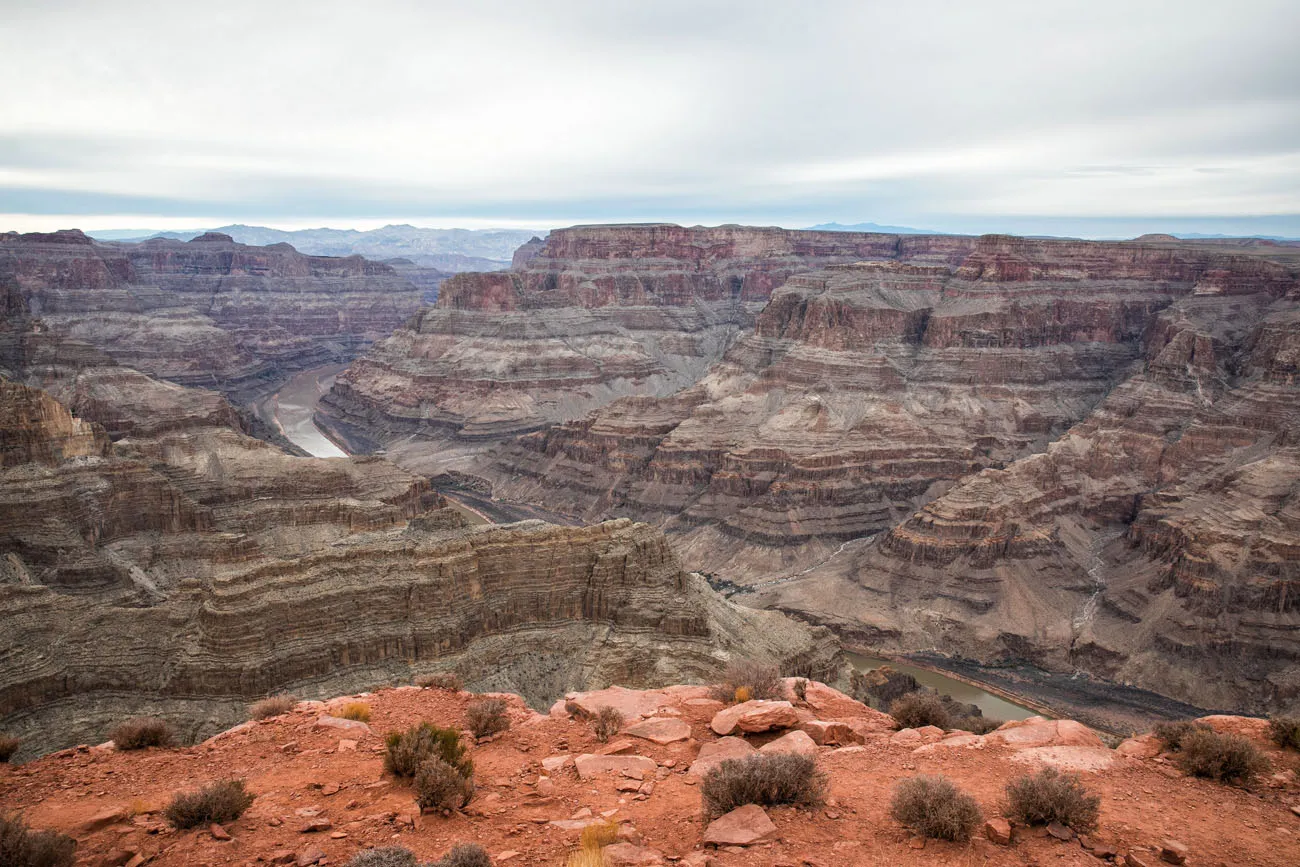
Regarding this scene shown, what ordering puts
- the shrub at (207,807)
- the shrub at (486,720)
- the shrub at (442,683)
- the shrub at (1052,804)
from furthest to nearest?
the shrub at (442,683), the shrub at (486,720), the shrub at (207,807), the shrub at (1052,804)

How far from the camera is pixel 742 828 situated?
12297 mm

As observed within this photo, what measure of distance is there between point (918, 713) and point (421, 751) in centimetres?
1142

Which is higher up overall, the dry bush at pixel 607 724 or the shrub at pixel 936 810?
the shrub at pixel 936 810

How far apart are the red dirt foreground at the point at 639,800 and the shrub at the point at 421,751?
408 mm

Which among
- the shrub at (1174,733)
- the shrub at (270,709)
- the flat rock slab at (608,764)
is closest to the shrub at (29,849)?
the flat rock slab at (608,764)

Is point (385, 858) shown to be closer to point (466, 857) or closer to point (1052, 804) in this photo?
point (466, 857)

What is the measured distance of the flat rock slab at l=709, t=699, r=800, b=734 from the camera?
17.4 metres

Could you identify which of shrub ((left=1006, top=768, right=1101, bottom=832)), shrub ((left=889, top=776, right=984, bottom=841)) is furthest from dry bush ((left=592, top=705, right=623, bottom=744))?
shrub ((left=1006, top=768, right=1101, bottom=832))

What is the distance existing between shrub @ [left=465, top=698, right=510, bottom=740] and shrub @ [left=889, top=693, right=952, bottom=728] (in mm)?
8917

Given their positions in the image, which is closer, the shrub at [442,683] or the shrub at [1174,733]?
the shrub at [1174,733]

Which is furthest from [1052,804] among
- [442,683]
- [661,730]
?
[442,683]

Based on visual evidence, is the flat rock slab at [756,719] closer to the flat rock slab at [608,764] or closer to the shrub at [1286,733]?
the flat rock slab at [608,764]

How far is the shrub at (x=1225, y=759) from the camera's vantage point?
45.8 feet

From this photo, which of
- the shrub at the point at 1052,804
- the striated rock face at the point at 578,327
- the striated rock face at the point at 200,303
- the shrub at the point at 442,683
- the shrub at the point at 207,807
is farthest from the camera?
the striated rock face at the point at 200,303
